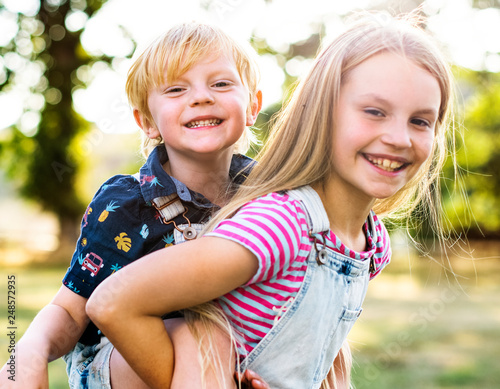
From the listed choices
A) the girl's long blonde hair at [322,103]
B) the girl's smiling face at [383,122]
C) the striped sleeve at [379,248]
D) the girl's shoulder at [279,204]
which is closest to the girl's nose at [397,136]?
the girl's smiling face at [383,122]

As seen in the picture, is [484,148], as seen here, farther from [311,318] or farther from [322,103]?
[311,318]

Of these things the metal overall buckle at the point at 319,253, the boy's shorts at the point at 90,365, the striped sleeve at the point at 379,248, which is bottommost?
the boy's shorts at the point at 90,365

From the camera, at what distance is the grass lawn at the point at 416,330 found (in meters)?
5.67

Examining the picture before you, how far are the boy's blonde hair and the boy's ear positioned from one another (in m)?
0.03

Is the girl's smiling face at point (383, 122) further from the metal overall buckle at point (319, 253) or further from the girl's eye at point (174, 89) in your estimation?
the girl's eye at point (174, 89)

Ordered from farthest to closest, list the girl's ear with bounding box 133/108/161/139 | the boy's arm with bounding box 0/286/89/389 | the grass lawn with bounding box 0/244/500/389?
the grass lawn with bounding box 0/244/500/389 < the girl's ear with bounding box 133/108/161/139 < the boy's arm with bounding box 0/286/89/389

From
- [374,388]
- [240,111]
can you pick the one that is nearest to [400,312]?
[374,388]

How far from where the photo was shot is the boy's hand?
1529 millimetres

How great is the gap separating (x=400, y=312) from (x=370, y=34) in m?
7.95

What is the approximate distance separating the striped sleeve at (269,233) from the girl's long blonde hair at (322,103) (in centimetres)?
9

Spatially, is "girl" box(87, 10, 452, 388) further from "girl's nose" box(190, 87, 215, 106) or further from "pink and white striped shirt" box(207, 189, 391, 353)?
"girl's nose" box(190, 87, 215, 106)

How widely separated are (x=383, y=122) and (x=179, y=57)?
732mm

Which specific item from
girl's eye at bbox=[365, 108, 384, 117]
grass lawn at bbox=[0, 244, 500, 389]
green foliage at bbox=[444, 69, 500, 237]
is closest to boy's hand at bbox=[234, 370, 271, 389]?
girl's eye at bbox=[365, 108, 384, 117]

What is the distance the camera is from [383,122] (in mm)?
1541
